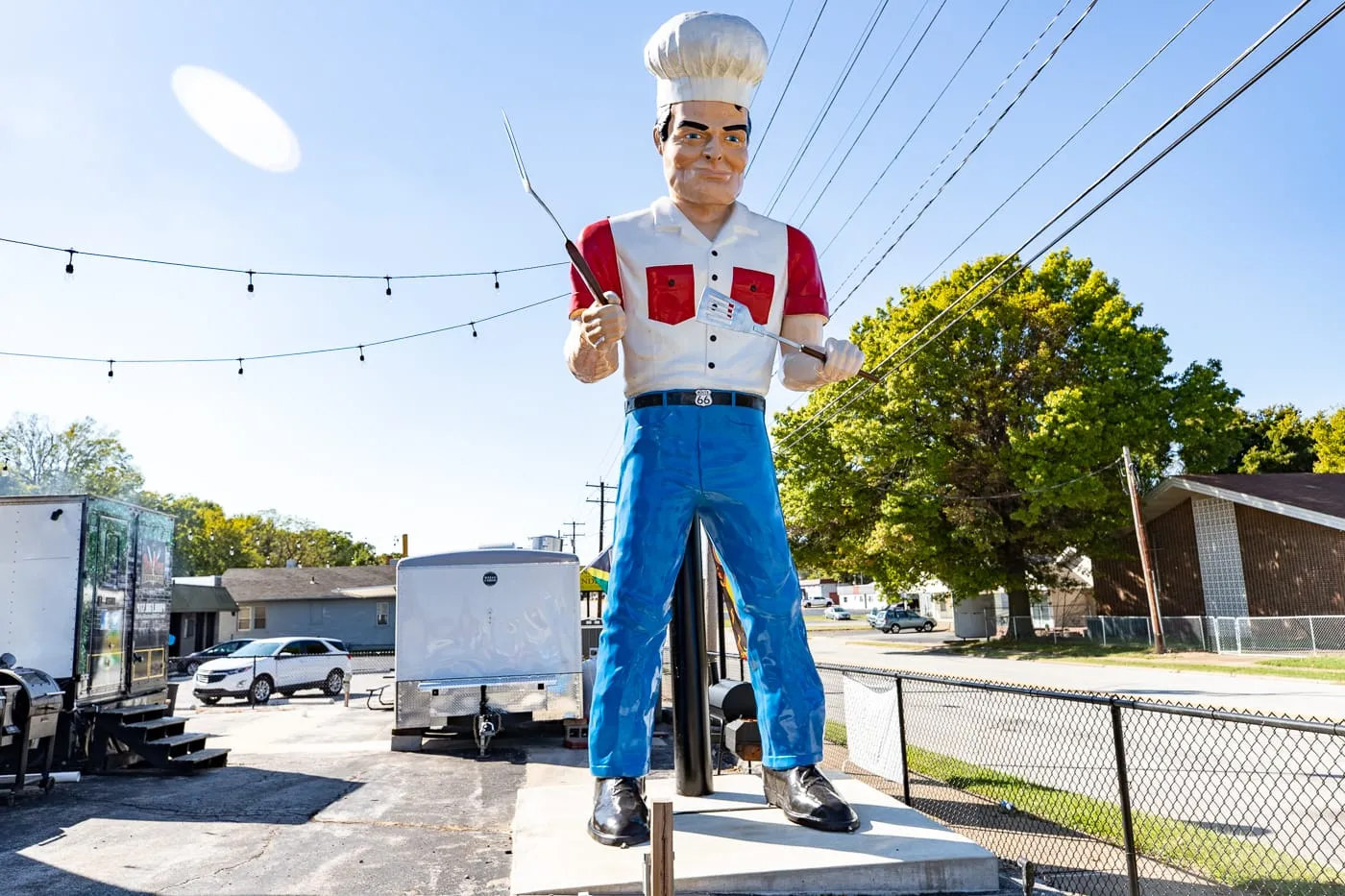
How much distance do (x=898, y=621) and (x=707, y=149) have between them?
42833 millimetres

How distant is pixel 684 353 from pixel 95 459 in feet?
164

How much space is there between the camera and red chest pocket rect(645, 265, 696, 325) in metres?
4.03

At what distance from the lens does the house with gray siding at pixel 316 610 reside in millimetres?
38156

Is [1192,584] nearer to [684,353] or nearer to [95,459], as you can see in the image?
[684,353]

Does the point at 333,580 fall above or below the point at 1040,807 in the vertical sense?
above

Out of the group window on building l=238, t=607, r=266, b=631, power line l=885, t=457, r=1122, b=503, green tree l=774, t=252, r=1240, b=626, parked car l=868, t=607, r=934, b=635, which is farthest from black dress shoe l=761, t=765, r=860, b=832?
parked car l=868, t=607, r=934, b=635

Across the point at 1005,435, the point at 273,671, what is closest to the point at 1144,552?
the point at 1005,435

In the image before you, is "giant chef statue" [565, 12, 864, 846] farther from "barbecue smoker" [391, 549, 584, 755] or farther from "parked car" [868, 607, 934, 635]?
"parked car" [868, 607, 934, 635]

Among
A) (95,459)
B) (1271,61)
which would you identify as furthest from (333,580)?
(1271,61)

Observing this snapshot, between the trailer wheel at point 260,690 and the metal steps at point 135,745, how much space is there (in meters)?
9.75

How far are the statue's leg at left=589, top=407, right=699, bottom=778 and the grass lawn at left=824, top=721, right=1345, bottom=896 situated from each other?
146 inches

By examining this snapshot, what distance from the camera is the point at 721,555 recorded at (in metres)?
4.02

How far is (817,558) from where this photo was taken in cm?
2966

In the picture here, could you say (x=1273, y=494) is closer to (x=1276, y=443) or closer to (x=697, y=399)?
(x=1276, y=443)
